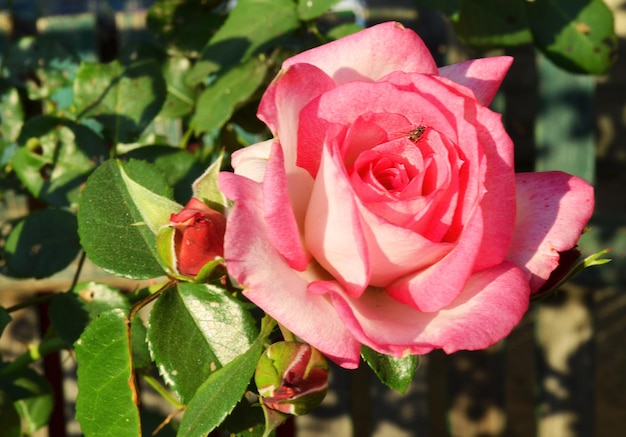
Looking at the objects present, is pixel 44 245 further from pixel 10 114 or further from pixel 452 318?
pixel 452 318

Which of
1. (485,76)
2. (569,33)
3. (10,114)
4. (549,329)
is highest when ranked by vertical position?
(485,76)

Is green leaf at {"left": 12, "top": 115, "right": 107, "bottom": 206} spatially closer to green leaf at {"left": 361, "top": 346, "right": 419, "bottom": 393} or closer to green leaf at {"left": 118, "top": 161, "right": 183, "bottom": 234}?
green leaf at {"left": 118, "top": 161, "right": 183, "bottom": 234}

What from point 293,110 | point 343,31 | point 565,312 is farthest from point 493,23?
point 565,312

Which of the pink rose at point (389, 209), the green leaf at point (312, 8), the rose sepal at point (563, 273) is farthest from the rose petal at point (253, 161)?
the green leaf at point (312, 8)

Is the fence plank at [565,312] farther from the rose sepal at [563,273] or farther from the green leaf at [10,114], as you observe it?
the rose sepal at [563,273]

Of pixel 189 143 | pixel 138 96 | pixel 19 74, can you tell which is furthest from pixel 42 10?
pixel 138 96

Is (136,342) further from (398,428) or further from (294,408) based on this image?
(398,428)

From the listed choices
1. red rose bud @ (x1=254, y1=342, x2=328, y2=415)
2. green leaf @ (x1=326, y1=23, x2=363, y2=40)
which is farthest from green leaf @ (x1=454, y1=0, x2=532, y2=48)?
red rose bud @ (x1=254, y1=342, x2=328, y2=415)
